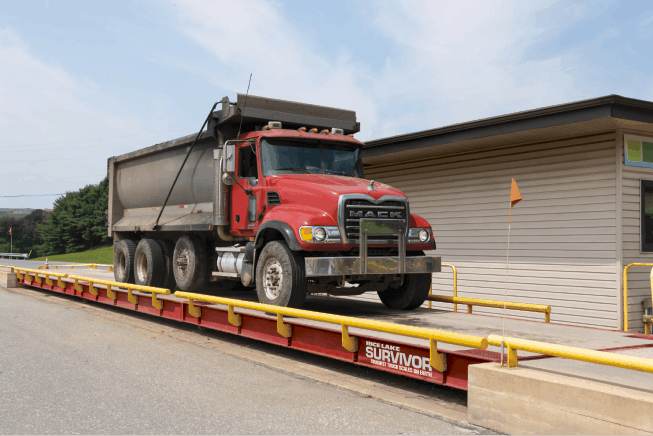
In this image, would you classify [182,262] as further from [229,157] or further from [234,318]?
[234,318]

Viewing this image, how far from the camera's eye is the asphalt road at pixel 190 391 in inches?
182

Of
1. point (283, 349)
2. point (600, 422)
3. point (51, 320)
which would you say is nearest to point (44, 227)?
point (51, 320)

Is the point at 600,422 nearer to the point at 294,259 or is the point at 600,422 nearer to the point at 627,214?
the point at 294,259

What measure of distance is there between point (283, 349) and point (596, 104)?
5.80 m

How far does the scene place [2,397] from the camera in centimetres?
543

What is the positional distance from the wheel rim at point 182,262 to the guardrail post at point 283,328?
4.34 m

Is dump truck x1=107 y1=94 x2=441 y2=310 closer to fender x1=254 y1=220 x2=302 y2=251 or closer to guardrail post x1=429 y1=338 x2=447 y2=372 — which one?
fender x1=254 y1=220 x2=302 y2=251

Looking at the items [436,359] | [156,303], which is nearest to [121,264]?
[156,303]

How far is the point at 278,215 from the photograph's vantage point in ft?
25.9

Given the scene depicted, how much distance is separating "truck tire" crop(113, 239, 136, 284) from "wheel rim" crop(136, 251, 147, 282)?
0.24 meters

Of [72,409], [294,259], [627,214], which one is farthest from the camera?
[627,214]

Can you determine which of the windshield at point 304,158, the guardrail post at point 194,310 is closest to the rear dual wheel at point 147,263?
the guardrail post at point 194,310

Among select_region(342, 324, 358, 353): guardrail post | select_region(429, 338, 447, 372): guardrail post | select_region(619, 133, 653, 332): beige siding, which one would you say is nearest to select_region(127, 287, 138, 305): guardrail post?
select_region(342, 324, 358, 353): guardrail post

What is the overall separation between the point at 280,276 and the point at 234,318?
0.81 meters
